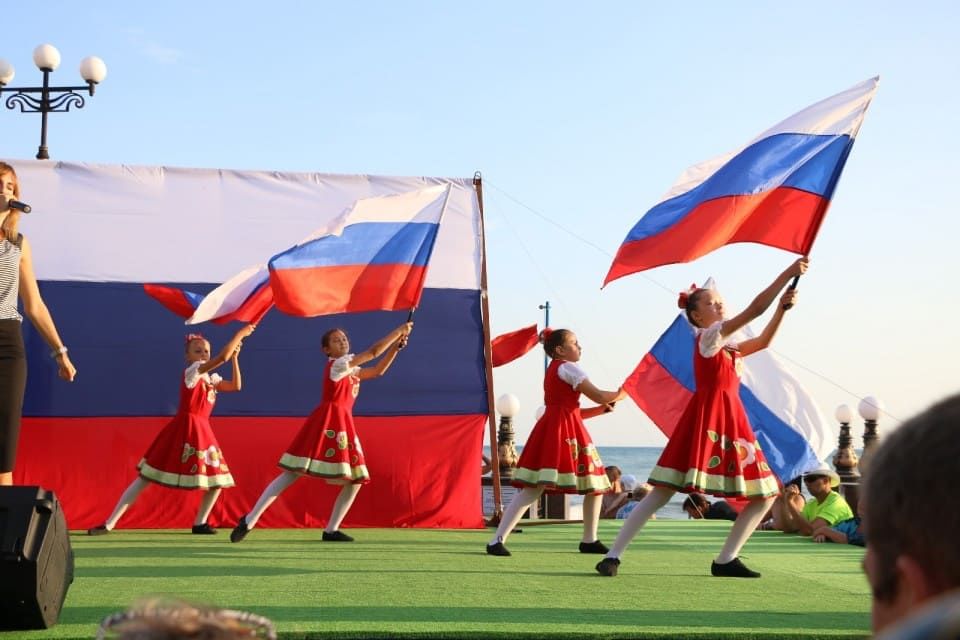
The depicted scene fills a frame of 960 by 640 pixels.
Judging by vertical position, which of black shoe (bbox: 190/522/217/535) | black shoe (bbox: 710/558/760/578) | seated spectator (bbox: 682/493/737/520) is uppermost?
black shoe (bbox: 710/558/760/578)

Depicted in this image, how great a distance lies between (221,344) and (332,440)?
179cm

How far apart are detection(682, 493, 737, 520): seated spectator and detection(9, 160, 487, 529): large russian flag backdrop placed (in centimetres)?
404

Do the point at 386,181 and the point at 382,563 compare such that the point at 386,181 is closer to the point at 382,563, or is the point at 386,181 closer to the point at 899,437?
the point at 382,563

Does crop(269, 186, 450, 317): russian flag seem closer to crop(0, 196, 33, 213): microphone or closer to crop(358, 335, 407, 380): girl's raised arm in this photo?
crop(358, 335, 407, 380): girl's raised arm

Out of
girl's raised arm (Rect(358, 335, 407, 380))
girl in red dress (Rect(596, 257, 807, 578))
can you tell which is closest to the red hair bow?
girl in red dress (Rect(596, 257, 807, 578))

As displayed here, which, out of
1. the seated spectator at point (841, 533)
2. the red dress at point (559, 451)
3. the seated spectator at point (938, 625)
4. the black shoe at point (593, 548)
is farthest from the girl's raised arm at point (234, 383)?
the seated spectator at point (938, 625)

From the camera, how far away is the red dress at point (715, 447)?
589 centimetres

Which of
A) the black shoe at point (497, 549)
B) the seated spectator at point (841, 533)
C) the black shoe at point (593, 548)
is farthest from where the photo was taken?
the seated spectator at point (841, 533)

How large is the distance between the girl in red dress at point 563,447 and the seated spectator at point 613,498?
4.60m

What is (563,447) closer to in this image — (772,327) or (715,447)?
(715,447)

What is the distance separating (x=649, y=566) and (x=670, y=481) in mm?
892

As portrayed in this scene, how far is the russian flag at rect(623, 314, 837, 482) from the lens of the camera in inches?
412

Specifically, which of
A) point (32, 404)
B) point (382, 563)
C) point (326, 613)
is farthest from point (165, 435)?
point (326, 613)

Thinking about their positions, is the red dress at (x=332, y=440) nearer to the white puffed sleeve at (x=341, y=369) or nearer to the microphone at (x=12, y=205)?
the white puffed sleeve at (x=341, y=369)
